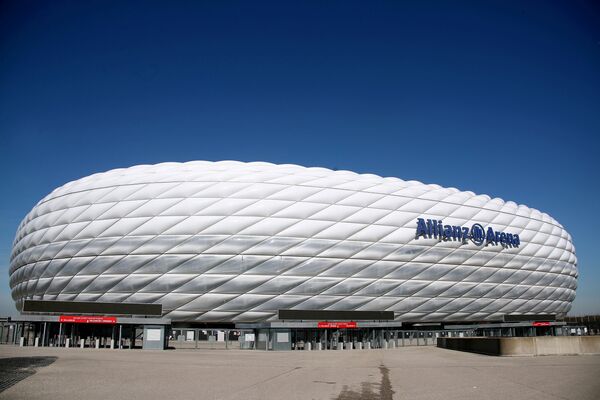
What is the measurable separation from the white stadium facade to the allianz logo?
0.16m

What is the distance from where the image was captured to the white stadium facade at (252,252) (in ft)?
128

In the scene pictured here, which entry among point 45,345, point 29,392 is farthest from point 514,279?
point 29,392

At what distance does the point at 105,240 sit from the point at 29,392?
31305mm

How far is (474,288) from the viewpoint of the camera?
47344mm

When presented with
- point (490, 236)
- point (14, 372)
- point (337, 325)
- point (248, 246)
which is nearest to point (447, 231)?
point (490, 236)

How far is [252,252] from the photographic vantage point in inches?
1547

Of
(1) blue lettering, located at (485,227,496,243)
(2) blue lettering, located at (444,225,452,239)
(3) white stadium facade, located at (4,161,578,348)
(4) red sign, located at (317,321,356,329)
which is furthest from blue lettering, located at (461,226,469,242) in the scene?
(4) red sign, located at (317,321,356,329)

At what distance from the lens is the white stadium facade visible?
128ft

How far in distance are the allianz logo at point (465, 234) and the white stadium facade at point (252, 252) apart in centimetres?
16

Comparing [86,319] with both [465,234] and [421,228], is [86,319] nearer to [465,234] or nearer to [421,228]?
[421,228]

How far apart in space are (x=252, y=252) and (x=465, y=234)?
21.5 meters

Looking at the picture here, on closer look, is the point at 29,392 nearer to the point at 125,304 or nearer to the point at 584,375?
the point at 584,375

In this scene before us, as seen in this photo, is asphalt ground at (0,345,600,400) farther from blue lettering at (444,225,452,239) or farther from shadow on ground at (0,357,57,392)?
blue lettering at (444,225,452,239)

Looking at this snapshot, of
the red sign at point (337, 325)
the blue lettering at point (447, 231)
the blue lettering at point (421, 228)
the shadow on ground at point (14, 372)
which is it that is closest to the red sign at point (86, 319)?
the red sign at point (337, 325)
